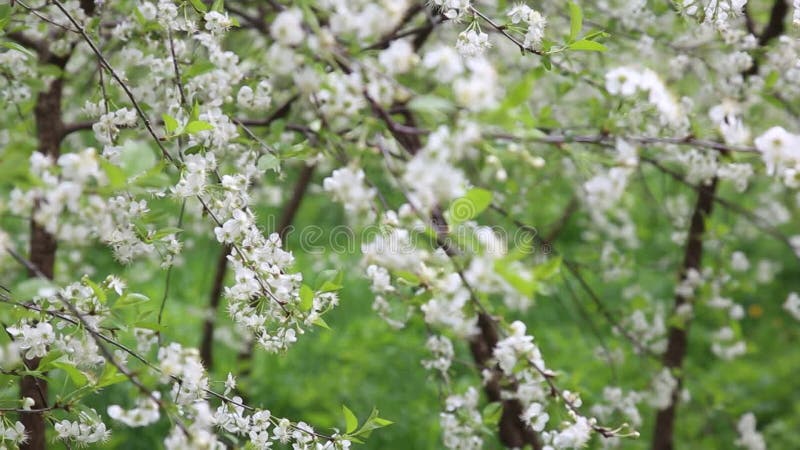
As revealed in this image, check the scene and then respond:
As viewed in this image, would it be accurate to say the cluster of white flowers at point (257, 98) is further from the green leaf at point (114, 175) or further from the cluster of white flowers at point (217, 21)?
the green leaf at point (114, 175)

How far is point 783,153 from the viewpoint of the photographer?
1537 millimetres

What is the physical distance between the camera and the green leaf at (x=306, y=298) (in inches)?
70.7

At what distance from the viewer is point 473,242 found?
134cm

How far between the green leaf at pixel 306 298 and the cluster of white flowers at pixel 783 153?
3.44 ft

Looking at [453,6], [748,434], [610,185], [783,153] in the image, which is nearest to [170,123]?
[453,6]

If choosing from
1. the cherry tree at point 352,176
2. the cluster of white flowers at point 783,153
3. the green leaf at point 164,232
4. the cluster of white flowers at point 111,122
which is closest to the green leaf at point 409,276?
the cherry tree at point 352,176

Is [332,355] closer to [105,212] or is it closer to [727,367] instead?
[727,367]

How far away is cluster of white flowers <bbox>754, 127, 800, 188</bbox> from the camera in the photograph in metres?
1.53

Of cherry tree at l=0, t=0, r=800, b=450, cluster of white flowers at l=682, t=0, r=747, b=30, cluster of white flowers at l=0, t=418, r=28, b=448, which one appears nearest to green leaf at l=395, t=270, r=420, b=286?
cherry tree at l=0, t=0, r=800, b=450

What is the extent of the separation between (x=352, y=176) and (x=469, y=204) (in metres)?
0.25

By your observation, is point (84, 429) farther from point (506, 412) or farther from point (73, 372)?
point (506, 412)

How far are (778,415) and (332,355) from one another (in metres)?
2.88

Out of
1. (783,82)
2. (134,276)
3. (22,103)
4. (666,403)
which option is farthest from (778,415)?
(22,103)

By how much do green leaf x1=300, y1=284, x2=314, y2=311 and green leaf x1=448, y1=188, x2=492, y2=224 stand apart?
1.61 feet
